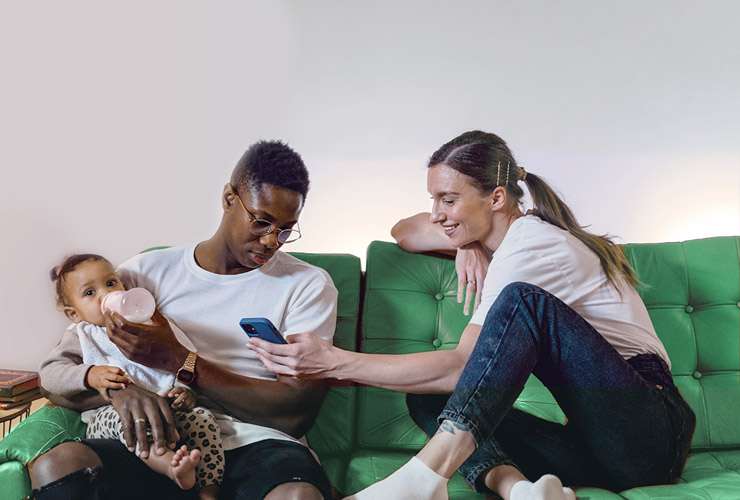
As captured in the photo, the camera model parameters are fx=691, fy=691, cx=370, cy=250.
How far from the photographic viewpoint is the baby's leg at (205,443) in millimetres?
1320

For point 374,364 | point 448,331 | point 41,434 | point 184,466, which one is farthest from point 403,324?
point 41,434

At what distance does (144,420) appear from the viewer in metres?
1.29

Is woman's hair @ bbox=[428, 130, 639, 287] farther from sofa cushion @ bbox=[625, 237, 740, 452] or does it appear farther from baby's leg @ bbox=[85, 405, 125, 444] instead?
baby's leg @ bbox=[85, 405, 125, 444]

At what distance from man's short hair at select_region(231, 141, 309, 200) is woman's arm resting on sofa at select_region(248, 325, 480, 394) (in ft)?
1.21

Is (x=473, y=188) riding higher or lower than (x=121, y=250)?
higher

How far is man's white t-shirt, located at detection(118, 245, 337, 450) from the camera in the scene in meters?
1.57

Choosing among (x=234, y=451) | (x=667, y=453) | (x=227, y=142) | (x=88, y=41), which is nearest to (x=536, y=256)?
(x=667, y=453)

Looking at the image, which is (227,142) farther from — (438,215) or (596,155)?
(596,155)

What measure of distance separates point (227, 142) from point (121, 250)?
0.48 m

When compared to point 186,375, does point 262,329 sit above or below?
above

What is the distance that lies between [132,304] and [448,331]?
0.80m

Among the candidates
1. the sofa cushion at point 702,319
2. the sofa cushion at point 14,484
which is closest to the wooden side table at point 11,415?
the sofa cushion at point 14,484

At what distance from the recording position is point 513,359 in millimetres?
1290

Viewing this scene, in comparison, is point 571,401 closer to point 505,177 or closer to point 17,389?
point 505,177
